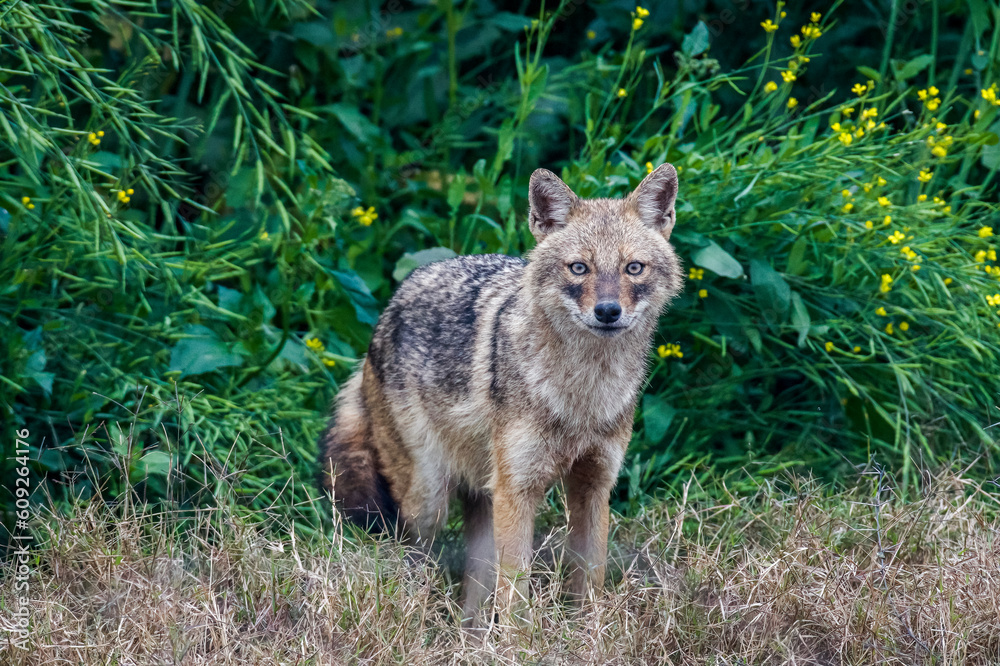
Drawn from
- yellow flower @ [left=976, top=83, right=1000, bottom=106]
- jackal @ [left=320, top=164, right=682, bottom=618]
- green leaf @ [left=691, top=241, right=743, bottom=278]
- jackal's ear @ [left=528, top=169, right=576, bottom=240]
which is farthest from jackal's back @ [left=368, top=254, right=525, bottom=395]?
yellow flower @ [left=976, top=83, right=1000, bottom=106]

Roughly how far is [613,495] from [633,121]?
2746 mm

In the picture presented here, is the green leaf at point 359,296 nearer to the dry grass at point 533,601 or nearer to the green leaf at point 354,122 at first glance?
the green leaf at point 354,122

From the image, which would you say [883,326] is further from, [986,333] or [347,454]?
[347,454]

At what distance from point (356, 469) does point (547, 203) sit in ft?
4.96

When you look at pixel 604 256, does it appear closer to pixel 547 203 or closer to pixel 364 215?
pixel 547 203

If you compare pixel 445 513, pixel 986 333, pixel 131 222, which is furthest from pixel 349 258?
pixel 986 333

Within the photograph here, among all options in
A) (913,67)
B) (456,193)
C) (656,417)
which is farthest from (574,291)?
(913,67)

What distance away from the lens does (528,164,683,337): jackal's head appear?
3699mm

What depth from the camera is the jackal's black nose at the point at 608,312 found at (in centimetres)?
361

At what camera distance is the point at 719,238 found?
4.99m

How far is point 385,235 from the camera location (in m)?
5.64

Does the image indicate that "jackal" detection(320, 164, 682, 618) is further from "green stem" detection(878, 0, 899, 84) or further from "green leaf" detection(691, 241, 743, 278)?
"green stem" detection(878, 0, 899, 84)

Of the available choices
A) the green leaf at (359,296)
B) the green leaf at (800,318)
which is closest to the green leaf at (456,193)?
the green leaf at (359,296)

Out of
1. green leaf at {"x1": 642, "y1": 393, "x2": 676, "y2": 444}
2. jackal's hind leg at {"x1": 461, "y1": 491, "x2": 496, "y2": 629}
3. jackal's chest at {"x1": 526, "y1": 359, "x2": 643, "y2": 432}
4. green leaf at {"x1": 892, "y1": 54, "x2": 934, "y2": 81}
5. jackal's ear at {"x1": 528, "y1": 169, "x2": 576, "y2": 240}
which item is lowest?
jackal's hind leg at {"x1": 461, "y1": 491, "x2": 496, "y2": 629}
